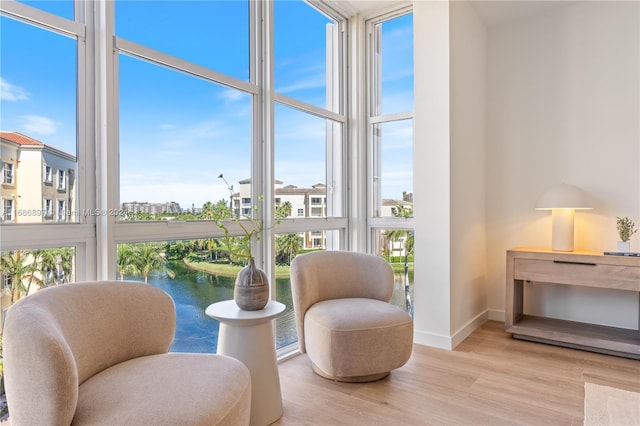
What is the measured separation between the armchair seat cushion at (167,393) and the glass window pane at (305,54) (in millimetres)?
2224

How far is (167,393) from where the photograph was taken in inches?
53.4

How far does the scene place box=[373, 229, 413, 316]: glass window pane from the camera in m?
3.83

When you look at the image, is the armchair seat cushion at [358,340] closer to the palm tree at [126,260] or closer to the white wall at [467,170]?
the white wall at [467,170]

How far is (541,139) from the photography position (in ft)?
12.1

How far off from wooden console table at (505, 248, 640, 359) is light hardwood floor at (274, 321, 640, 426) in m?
0.10

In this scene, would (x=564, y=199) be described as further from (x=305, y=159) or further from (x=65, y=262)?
(x=65, y=262)

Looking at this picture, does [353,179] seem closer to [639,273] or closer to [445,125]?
[445,125]

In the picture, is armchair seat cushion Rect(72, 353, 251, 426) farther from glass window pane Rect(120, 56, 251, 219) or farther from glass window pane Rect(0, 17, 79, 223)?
glass window pane Rect(120, 56, 251, 219)

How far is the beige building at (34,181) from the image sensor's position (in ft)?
5.77

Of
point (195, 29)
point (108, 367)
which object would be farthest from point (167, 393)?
point (195, 29)

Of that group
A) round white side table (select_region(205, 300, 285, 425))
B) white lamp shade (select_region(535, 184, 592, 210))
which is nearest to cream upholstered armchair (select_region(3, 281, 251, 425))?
round white side table (select_region(205, 300, 285, 425))

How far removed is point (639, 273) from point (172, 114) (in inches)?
134

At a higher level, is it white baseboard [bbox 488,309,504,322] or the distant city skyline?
the distant city skyline

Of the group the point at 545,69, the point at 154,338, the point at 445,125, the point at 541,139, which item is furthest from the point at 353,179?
the point at 154,338
